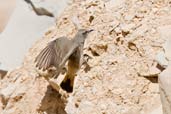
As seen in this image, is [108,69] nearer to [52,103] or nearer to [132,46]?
[132,46]

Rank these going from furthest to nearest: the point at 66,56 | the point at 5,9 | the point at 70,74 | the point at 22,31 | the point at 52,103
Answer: the point at 5,9, the point at 22,31, the point at 52,103, the point at 70,74, the point at 66,56

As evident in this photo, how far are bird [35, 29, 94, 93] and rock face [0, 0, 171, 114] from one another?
73mm

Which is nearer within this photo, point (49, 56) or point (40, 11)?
point (49, 56)

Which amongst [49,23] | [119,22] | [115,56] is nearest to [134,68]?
[115,56]

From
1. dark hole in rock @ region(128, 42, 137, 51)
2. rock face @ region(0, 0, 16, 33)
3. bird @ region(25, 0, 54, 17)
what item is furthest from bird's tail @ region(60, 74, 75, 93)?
rock face @ region(0, 0, 16, 33)

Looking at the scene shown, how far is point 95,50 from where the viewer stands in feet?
14.4

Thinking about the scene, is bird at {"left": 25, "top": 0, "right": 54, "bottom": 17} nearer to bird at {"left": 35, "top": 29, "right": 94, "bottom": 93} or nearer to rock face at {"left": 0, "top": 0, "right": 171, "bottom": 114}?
rock face at {"left": 0, "top": 0, "right": 171, "bottom": 114}

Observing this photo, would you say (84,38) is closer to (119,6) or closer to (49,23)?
(119,6)

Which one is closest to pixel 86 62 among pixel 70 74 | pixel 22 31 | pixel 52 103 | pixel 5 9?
pixel 70 74

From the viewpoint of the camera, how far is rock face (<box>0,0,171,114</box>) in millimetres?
3887

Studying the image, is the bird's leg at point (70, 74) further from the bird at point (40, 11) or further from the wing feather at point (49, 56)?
the bird at point (40, 11)

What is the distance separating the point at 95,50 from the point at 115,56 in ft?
0.69

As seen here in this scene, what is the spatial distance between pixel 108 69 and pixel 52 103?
0.65m

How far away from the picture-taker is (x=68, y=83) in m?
4.29
